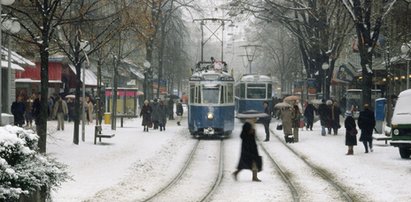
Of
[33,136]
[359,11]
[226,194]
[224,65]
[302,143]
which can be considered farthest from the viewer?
[224,65]

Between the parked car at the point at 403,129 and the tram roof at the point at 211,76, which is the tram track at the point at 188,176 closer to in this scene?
the parked car at the point at 403,129

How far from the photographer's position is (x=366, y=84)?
27.2m

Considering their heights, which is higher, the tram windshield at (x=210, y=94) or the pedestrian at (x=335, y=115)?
the tram windshield at (x=210, y=94)

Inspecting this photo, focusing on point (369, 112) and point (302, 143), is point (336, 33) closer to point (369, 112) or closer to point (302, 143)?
point (302, 143)

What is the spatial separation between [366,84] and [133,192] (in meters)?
15.0

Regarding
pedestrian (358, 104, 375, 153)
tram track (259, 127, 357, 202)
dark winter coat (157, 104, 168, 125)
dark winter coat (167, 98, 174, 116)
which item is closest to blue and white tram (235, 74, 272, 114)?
dark winter coat (167, 98, 174, 116)

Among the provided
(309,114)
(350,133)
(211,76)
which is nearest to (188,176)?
(350,133)

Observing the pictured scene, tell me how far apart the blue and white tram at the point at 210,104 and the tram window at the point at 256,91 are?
14.0 metres

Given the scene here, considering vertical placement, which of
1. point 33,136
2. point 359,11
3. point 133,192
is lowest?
point 133,192

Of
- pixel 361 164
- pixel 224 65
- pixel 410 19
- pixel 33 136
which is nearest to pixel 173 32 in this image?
pixel 224 65

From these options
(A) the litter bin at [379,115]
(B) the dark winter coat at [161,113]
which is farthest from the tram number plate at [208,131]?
(A) the litter bin at [379,115]

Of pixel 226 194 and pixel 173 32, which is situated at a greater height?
pixel 173 32

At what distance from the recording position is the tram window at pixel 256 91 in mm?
45688

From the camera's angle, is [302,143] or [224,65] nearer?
[302,143]
